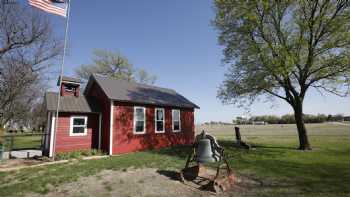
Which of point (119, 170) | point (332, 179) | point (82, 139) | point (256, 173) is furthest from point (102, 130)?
point (332, 179)

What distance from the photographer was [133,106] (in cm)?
1519

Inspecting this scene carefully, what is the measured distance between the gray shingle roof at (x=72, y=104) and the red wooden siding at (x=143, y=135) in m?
1.77

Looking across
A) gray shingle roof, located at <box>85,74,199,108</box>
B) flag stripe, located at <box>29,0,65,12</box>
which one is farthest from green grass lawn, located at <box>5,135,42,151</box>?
flag stripe, located at <box>29,0,65,12</box>

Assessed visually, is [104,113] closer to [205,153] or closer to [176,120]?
[176,120]

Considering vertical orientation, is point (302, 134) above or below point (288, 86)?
below

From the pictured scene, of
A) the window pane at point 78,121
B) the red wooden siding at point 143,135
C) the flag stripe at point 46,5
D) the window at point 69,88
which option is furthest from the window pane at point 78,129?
the flag stripe at point 46,5

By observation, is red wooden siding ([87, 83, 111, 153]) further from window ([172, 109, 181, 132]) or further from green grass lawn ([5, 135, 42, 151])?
green grass lawn ([5, 135, 42, 151])

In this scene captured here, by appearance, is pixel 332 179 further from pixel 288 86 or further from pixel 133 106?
pixel 133 106

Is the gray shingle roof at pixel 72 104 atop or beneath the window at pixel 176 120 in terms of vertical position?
atop

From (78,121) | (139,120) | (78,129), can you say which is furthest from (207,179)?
(78,121)

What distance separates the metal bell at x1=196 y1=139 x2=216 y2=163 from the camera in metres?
6.86

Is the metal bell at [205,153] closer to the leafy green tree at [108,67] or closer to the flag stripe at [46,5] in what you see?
the flag stripe at [46,5]

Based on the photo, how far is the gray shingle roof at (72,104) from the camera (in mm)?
12573

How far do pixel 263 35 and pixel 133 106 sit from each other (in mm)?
10984
